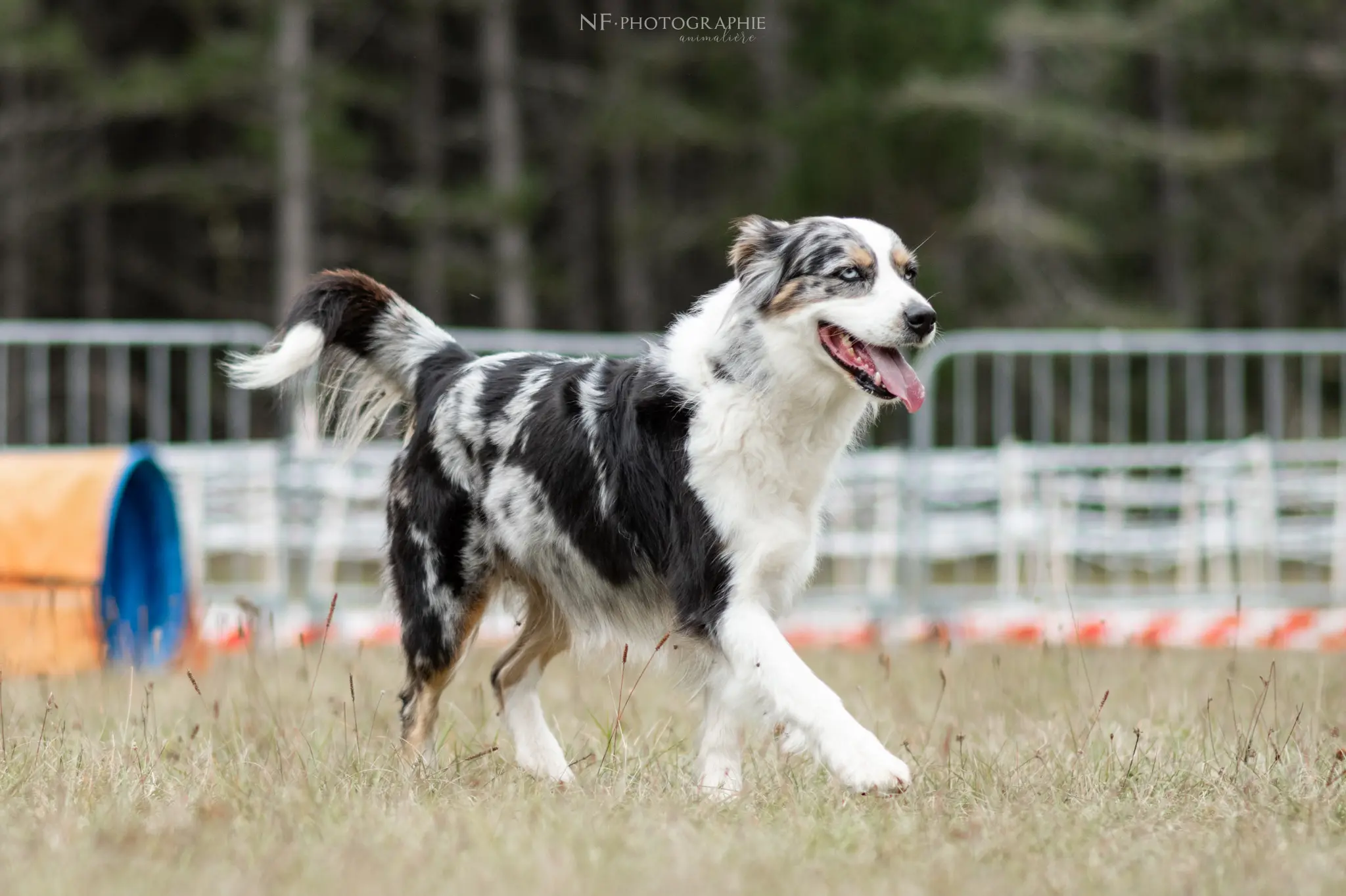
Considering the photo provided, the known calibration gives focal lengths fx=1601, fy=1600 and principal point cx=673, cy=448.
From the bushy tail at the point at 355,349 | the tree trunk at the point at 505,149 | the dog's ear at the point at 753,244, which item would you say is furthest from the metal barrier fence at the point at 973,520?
the tree trunk at the point at 505,149

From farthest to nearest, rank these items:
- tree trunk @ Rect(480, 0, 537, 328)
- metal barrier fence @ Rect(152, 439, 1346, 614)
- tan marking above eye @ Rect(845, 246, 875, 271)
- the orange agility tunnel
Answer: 1. tree trunk @ Rect(480, 0, 537, 328)
2. metal barrier fence @ Rect(152, 439, 1346, 614)
3. the orange agility tunnel
4. tan marking above eye @ Rect(845, 246, 875, 271)

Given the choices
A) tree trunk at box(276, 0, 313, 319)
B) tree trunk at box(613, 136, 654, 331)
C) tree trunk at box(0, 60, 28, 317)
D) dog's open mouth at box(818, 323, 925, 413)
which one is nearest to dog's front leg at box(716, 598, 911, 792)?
dog's open mouth at box(818, 323, 925, 413)

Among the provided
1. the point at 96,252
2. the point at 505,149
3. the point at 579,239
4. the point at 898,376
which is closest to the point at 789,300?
the point at 898,376

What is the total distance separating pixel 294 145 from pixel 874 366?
16841mm

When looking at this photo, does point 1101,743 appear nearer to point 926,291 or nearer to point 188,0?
point 926,291

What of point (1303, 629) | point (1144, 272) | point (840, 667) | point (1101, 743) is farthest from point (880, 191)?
point (1101, 743)

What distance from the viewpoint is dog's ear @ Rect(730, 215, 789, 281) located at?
477 centimetres

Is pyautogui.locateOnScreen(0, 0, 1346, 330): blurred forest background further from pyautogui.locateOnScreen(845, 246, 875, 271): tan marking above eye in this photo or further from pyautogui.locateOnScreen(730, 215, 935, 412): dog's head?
pyautogui.locateOnScreen(845, 246, 875, 271): tan marking above eye

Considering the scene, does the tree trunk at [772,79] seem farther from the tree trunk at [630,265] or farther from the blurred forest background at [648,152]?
the tree trunk at [630,265]

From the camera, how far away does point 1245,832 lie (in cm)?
372

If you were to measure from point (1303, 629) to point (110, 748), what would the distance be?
22.7 ft

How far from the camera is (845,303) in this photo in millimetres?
4551

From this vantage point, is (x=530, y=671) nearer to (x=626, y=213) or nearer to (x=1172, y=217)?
(x=626, y=213)

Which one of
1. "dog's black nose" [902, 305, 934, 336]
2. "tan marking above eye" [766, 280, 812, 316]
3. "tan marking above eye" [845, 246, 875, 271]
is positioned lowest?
"dog's black nose" [902, 305, 934, 336]
